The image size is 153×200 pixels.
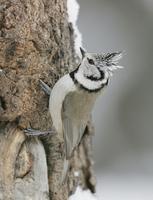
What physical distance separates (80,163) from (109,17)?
2418mm

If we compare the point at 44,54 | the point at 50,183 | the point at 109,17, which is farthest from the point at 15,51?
the point at 109,17

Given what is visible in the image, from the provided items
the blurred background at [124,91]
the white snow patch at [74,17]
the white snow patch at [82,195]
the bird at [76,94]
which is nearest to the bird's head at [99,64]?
the bird at [76,94]

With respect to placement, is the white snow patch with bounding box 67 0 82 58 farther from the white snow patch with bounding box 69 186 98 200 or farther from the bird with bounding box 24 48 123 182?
the white snow patch with bounding box 69 186 98 200

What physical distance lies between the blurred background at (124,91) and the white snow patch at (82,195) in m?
1.97

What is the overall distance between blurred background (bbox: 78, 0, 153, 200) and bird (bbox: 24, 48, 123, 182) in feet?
8.31

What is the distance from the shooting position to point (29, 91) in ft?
13.1

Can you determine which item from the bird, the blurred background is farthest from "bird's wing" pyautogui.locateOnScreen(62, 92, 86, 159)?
the blurred background

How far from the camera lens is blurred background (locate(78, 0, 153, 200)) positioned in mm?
6715

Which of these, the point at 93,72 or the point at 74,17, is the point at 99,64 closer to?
the point at 93,72

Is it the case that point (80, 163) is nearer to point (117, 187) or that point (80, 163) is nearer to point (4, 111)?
point (4, 111)

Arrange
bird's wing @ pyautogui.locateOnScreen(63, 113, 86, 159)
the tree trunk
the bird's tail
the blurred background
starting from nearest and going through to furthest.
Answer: the tree trunk < bird's wing @ pyautogui.locateOnScreen(63, 113, 86, 159) < the bird's tail < the blurred background

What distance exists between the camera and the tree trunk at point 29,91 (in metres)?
3.91

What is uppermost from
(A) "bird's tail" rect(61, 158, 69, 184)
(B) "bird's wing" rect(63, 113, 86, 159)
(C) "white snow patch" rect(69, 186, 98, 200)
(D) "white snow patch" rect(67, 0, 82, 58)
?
(D) "white snow patch" rect(67, 0, 82, 58)

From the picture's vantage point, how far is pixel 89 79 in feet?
13.2
